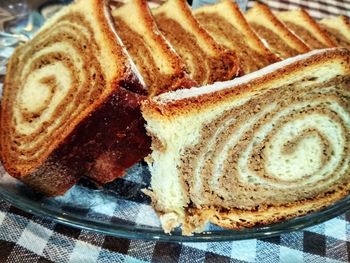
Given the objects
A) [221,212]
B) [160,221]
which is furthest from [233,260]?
[160,221]

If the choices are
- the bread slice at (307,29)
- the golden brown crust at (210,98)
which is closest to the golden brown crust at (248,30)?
→ the bread slice at (307,29)

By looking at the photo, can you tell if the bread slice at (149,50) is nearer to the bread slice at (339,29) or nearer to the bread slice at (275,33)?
the bread slice at (275,33)

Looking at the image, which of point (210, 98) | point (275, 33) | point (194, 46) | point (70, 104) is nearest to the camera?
point (210, 98)

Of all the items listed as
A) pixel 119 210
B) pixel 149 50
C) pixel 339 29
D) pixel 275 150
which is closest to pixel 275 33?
pixel 339 29

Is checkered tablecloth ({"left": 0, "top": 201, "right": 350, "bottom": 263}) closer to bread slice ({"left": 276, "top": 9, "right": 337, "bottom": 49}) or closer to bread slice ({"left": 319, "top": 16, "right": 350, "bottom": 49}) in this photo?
bread slice ({"left": 276, "top": 9, "right": 337, "bottom": 49})

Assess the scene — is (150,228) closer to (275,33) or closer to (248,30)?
(248,30)

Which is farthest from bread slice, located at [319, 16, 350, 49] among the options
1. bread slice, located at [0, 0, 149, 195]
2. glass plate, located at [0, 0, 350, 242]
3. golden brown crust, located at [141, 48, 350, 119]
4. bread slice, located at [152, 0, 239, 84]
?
bread slice, located at [0, 0, 149, 195]

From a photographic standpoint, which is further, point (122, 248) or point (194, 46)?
point (194, 46)
